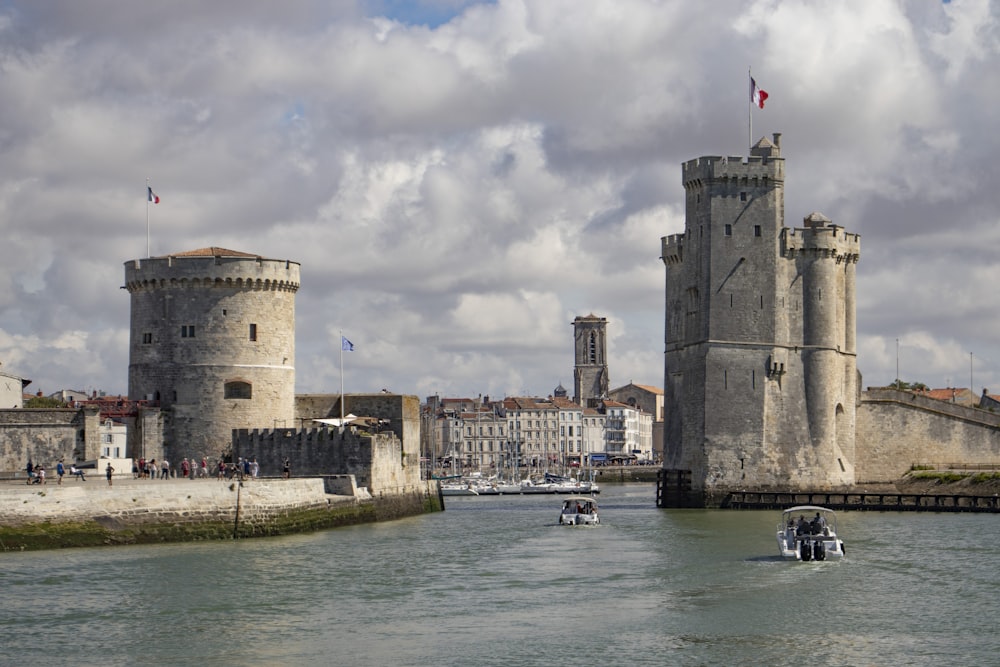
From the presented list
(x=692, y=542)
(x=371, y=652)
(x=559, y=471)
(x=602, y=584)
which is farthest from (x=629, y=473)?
(x=371, y=652)

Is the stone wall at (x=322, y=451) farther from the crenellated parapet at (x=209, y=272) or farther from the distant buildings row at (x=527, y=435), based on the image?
the distant buildings row at (x=527, y=435)

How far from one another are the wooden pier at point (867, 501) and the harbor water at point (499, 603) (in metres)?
15.5

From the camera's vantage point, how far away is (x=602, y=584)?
4212cm

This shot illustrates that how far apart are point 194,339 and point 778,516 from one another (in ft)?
84.5

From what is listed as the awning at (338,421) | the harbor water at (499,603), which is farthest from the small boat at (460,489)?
the harbor water at (499,603)

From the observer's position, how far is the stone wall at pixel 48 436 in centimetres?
6053

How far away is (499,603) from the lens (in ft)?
126

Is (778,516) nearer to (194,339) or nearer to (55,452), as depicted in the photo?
(194,339)

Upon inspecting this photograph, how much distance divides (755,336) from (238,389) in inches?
981

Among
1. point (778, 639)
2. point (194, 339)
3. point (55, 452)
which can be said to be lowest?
point (778, 639)

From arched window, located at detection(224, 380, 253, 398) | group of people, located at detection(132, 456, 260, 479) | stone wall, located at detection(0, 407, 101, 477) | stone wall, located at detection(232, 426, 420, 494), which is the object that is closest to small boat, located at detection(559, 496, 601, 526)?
stone wall, located at detection(232, 426, 420, 494)

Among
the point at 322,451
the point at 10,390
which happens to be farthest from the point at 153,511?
the point at 10,390

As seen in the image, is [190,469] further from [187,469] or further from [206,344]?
[206,344]

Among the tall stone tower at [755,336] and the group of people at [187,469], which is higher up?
the tall stone tower at [755,336]
